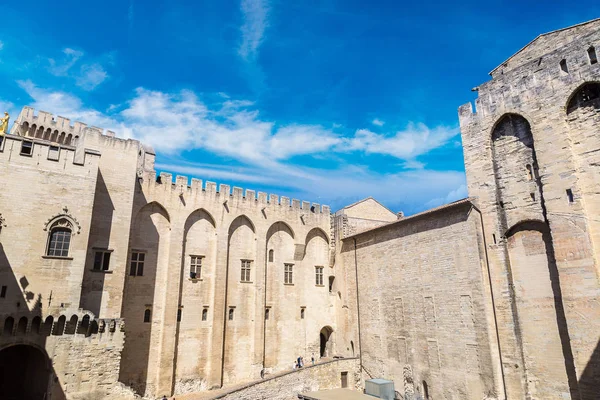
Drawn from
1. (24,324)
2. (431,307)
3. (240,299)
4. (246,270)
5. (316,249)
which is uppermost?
(316,249)

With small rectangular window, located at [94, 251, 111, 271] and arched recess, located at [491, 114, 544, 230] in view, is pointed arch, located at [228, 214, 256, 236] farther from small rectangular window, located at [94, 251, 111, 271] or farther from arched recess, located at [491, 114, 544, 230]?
arched recess, located at [491, 114, 544, 230]

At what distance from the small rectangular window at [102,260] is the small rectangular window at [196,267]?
5.06 meters

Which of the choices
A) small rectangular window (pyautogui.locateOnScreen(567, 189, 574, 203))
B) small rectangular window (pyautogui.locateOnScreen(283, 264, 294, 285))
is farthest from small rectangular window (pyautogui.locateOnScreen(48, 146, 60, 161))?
small rectangular window (pyautogui.locateOnScreen(567, 189, 574, 203))

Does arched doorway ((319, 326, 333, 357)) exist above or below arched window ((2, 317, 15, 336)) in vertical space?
below

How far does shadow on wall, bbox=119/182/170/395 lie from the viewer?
64.4 feet

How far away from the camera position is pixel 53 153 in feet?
55.1

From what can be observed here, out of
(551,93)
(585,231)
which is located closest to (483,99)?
(551,93)

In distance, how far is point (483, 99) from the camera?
2056cm

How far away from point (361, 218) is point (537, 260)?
13995 millimetres

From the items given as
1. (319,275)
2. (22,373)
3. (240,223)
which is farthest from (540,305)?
(22,373)

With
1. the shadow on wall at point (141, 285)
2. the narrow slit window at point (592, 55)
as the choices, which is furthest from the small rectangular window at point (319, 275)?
the narrow slit window at point (592, 55)

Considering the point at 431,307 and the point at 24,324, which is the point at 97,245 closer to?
the point at 24,324

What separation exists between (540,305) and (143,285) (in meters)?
19.1

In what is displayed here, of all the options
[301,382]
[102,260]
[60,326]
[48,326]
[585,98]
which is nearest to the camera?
[48,326]
